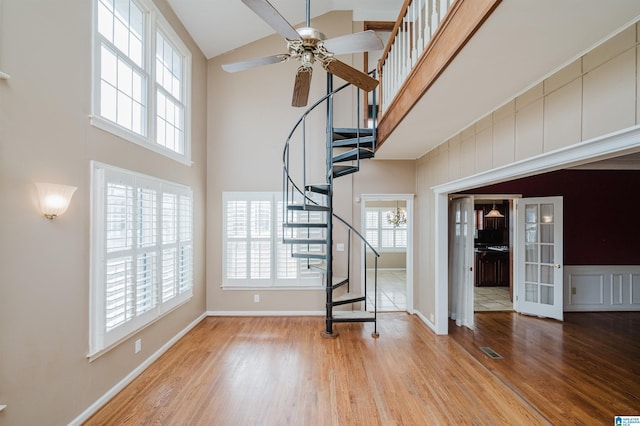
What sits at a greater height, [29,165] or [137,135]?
[137,135]

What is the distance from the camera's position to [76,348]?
221cm

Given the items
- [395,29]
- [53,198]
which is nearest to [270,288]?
[53,198]

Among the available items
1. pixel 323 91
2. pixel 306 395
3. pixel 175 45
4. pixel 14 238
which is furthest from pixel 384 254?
pixel 14 238

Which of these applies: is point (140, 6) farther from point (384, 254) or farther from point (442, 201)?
point (384, 254)

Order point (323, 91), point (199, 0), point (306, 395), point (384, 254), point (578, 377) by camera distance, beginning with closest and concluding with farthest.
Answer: point (306, 395) → point (578, 377) → point (199, 0) → point (323, 91) → point (384, 254)

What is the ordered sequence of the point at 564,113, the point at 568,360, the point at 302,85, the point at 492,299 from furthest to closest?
the point at 492,299
the point at 568,360
the point at 302,85
the point at 564,113

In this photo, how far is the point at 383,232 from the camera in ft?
32.1

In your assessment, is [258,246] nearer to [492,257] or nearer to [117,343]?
[117,343]

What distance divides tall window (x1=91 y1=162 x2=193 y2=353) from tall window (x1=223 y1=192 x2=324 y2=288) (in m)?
0.93

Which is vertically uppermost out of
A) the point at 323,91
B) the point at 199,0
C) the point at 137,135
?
the point at 199,0

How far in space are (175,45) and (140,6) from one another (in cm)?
73

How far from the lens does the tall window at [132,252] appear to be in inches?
94.6

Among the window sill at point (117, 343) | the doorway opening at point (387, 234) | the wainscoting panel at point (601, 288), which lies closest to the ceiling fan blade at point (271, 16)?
the window sill at point (117, 343)

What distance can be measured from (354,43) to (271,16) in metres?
0.62
